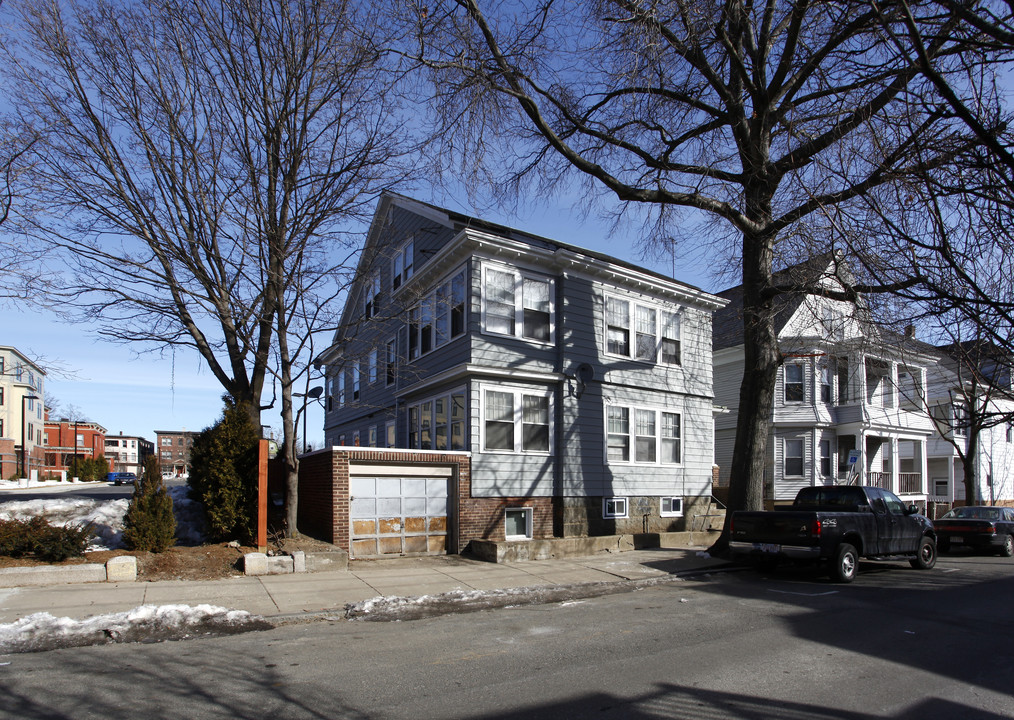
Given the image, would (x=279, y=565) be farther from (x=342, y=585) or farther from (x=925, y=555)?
(x=925, y=555)

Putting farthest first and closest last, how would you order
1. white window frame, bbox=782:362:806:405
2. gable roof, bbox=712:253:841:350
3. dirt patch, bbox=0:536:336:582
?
1. white window frame, bbox=782:362:806:405
2. gable roof, bbox=712:253:841:350
3. dirt patch, bbox=0:536:336:582

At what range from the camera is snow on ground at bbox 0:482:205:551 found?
1280 centimetres

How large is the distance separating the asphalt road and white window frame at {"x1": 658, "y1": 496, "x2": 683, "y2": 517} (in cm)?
958

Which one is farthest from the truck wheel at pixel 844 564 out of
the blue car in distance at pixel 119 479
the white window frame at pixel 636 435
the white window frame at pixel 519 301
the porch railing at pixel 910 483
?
the blue car in distance at pixel 119 479

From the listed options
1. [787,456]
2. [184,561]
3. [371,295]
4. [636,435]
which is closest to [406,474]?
[184,561]

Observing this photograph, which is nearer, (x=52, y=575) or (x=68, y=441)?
(x=52, y=575)

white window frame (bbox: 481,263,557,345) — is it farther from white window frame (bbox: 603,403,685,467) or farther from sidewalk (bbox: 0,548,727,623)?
sidewalk (bbox: 0,548,727,623)

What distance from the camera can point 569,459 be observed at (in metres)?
17.3

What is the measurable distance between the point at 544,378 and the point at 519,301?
6.80ft

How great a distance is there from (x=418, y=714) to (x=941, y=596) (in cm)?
974

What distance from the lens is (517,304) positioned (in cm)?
1695

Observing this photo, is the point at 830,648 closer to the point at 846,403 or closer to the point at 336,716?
the point at 336,716

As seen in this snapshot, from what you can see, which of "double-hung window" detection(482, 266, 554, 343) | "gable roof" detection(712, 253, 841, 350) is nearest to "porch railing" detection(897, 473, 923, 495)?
"gable roof" detection(712, 253, 841, 350)

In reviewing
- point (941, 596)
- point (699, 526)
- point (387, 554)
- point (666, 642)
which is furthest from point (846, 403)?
point (666, 642)
